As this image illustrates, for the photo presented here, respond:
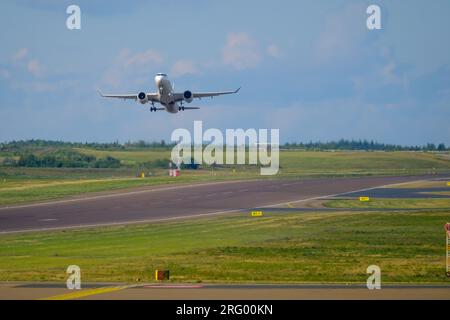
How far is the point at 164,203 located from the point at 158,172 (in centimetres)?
5191

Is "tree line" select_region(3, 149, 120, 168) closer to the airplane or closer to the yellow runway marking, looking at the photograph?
the airplane

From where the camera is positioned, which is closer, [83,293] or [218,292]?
[218,292]

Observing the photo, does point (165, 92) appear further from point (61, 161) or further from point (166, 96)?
point (61, 161)

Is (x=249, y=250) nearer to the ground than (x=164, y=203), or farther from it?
nearer to the ground

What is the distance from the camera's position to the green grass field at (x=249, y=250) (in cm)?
4122

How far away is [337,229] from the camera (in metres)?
61.8

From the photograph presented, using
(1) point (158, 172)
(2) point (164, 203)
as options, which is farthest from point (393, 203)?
(1) point (158, 172)

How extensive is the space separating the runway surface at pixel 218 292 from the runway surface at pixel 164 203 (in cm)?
2962

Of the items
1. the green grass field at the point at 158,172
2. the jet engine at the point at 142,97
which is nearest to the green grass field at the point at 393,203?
the jet engine at the point at 142,97

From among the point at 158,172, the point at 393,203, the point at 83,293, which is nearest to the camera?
the point at 83,293

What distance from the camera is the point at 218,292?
3362 cm

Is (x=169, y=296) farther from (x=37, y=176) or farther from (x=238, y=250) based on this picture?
(x=37, y=176)

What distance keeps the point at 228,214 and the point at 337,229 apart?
48.9ft
